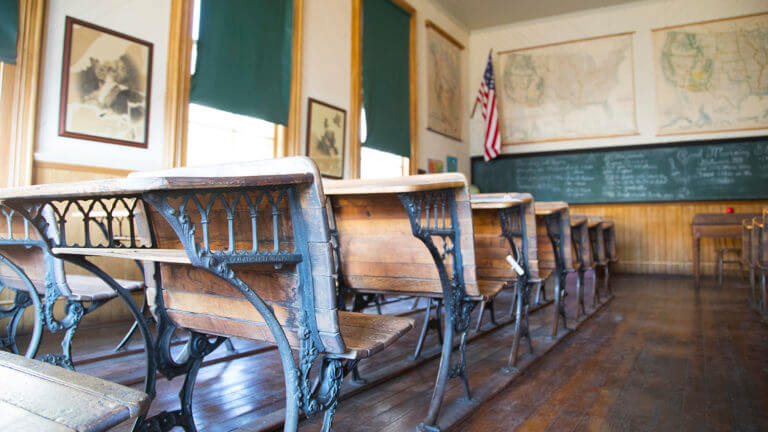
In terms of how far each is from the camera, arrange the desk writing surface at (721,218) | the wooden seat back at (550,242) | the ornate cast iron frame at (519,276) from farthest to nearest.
A: the desk writing surface at (721,218) → the wooden seat back at (550,242) → the ornate cast iron frame at (519,276)

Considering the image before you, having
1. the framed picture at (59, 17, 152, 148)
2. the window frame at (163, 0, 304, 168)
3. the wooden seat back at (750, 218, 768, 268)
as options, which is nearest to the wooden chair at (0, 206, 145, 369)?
the framed picture at (59, 17, 152, 148)

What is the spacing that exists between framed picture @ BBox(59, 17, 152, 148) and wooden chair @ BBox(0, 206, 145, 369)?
155 cm

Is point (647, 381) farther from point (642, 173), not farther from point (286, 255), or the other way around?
point (642, 173)

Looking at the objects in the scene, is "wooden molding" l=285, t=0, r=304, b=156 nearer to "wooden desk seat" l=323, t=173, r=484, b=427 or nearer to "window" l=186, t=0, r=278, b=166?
"window" l=186, t=0, r=278, b=166

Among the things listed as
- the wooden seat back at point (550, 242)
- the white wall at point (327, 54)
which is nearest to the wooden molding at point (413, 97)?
the white wall at point (327, 54)

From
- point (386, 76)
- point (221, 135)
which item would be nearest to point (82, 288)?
point (221, 135)

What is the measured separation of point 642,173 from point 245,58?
19.8 feet

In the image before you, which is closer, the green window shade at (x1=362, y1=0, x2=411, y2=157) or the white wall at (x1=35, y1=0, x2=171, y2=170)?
the white wall at (x1=35, y1=0, x2=171, y2=170)

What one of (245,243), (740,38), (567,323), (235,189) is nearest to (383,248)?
(245,243)

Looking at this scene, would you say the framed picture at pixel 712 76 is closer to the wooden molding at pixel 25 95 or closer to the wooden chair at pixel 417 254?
the wooden chair at pixel 417 254

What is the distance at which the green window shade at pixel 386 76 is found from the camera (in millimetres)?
5793

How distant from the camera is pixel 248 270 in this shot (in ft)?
3.30

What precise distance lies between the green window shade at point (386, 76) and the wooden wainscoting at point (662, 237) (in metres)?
3.69

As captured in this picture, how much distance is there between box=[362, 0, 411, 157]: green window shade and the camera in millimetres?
5793
